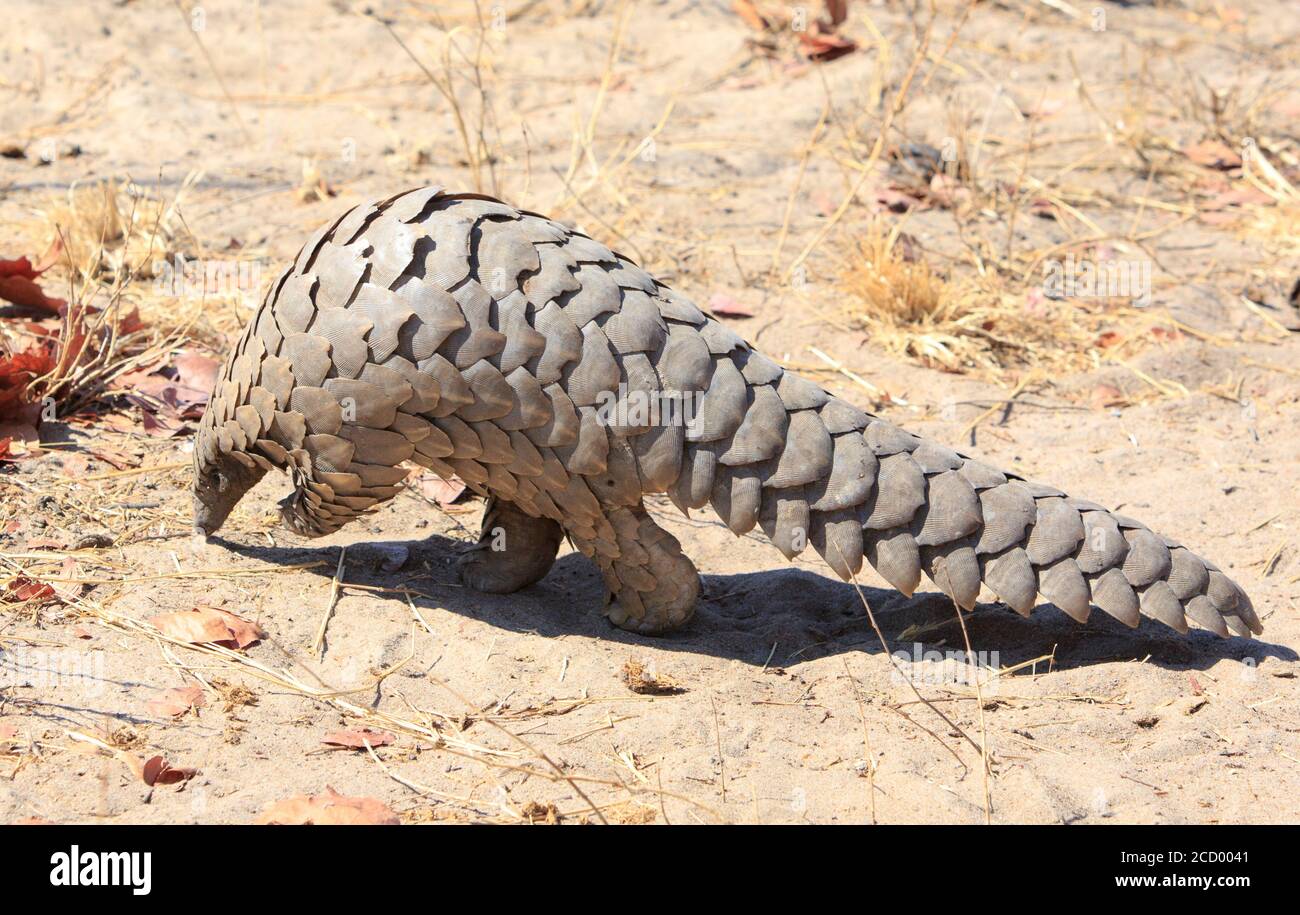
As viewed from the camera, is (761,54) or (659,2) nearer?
(761,54)

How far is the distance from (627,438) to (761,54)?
5.94 m

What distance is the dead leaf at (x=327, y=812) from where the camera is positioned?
2549mm

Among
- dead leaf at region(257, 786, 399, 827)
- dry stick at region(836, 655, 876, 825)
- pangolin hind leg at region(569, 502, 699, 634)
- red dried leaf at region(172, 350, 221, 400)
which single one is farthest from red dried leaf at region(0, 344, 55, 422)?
dry stick at region(836, 655, 876, 825)

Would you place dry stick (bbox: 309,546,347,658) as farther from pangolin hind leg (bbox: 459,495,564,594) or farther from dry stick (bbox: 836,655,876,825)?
dry stick (bbox: 836,655,876,825)

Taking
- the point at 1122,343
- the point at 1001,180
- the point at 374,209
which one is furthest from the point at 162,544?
the point at 1001,180

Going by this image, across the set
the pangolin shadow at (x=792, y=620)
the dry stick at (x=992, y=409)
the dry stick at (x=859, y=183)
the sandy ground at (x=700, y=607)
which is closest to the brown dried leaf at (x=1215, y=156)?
the sandy ground at (x=700, y=607)

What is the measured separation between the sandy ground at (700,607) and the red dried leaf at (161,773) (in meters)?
0.04

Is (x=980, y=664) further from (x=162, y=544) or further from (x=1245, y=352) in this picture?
(x=1245, y=352)

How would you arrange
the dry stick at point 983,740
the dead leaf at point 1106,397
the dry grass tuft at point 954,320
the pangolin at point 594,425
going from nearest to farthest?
the dry stick at point 983,740
the pangolin at point 594,425
the dead leaf at point 1106,397
the dry grass tuft at point 954,320

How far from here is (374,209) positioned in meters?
3.21

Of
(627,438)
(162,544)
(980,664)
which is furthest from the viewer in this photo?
(162,544)

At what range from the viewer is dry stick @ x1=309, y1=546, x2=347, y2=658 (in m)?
3.34

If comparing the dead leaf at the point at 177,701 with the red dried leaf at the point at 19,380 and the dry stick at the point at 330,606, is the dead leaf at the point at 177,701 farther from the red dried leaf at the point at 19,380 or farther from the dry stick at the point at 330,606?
the red dried leaf at the point at 19,380

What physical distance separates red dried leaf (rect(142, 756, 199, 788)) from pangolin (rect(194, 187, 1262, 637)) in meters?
0.82
